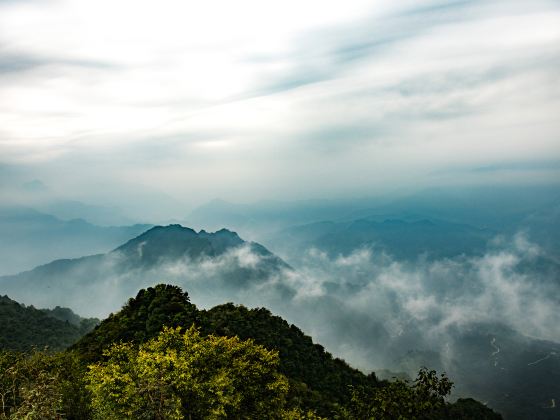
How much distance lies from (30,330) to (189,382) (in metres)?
163

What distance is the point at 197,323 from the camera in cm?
9131

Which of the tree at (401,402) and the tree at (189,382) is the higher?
the tree at (189,382)

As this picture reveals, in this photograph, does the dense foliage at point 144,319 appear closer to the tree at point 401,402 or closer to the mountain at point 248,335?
the mountain at point 248,335

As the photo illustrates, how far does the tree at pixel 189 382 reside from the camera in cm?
3456

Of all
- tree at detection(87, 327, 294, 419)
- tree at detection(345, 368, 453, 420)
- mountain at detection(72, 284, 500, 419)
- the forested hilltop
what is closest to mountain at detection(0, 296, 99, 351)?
mountain at detection(72, 284, 500, 419)

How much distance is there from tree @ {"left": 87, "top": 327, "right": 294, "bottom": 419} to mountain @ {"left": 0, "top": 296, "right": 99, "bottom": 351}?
126 m

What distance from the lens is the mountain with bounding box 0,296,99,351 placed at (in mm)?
152125

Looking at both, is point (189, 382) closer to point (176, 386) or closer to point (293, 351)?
point (176, 386)

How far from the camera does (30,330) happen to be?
6604 inches

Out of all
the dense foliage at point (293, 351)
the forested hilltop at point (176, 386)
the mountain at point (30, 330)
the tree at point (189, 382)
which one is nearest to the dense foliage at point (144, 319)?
the dense foliage at point (293, 351)

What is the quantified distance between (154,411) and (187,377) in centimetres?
344

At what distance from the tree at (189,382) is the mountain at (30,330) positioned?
12557cm

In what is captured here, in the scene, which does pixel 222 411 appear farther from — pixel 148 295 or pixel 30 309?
pixel 30 309

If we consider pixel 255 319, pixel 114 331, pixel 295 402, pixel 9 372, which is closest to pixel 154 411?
pixel 9 372
